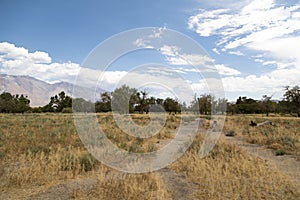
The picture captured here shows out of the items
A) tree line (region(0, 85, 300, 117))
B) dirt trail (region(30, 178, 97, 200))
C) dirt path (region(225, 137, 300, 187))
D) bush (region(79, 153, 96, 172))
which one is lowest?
dirt trail (region(30, 178, 97, 200))

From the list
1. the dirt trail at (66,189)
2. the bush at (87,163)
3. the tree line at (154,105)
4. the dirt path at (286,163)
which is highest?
the tree line at (154,105)

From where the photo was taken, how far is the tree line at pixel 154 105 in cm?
2639

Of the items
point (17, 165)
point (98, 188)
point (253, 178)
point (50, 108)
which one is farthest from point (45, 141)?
point (50, 108)

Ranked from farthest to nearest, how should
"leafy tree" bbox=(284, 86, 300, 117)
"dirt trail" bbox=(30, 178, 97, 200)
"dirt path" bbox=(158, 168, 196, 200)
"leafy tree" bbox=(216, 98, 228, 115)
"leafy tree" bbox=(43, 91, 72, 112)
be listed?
"leafy tree" bbox=(43, 91, 72, 112)
"leafy tree" bbox=(284, 86, 300, 117)
"leafy tree" bbox=(216, 98, 228, 115)
"dirt path" bbox=(158, 168, 196, 200)
"dirt trail" bbox=(30, 178, 97, 200)

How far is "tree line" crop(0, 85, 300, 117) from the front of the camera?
2639 centimetres

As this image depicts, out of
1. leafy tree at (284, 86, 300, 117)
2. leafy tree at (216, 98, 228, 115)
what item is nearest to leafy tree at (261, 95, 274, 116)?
leafy tree at (284, 86, 300, 117)

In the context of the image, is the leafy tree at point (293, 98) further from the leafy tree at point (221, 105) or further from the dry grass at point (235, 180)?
the dry grass at point (235, 180)

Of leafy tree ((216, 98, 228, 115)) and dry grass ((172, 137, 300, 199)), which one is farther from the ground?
leafy tree ((216, 98, 228, 115))

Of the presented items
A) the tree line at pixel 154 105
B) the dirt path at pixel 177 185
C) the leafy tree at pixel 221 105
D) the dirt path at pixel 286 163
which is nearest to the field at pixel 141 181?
the dirt path at pixel 177 185

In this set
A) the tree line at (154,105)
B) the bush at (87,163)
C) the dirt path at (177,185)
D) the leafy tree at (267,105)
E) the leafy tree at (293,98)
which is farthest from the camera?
the leafy tree at (267,105)

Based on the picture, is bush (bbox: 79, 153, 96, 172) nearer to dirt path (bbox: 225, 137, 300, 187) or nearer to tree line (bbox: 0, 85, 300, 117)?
dirt path (bbox: 225, 137, 300, 187)

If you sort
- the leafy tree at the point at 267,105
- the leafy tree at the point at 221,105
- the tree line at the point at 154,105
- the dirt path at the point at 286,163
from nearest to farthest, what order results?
the dirt path at the point at 286,163
the tree line at the point at 154,105
the leafy tree at the point at 221,105
the leafy tree at the point at 267,105

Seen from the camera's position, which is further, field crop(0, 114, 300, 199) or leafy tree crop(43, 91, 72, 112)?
leafy tree crop(43, 91, 72, 112)

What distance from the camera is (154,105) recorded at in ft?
123
